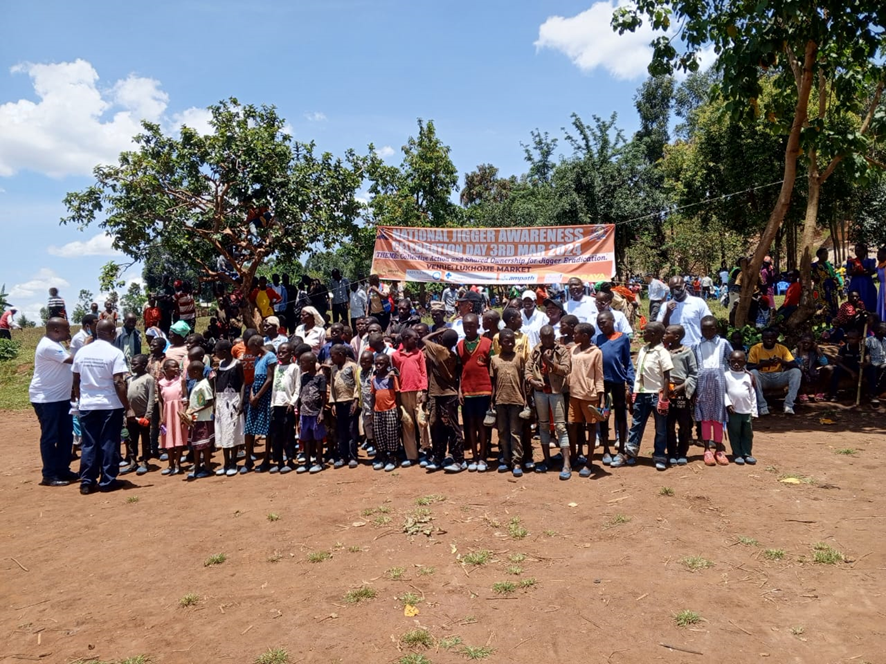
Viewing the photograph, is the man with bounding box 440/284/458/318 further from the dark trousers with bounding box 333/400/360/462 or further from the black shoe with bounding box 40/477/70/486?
the black shoe with bounding box 40/477/70/486

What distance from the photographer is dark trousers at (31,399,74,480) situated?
23.5ft

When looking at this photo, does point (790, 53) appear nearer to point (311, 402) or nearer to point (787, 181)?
point (787, 181)

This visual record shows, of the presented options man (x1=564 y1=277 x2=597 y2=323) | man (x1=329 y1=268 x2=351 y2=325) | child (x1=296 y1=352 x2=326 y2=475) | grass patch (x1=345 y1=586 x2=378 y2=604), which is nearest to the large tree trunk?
man (x1=564 y1=277 x2=597 y2=323)

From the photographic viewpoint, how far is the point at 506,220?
28984mm

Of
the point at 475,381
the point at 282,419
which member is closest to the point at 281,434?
the point at 282,419

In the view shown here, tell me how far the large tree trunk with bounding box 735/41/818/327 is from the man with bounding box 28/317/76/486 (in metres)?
9.89

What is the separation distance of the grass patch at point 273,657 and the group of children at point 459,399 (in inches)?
136

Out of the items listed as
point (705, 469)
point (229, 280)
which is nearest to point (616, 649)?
point (705, 469)

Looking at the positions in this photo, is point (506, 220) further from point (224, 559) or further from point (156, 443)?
point (224, 559)

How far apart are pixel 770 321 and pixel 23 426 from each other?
1386 centimetres

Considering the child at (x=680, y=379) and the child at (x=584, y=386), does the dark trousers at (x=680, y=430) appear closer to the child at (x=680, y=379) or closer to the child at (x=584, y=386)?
the child at (x=680, y=379)

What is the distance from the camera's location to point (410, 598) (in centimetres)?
415

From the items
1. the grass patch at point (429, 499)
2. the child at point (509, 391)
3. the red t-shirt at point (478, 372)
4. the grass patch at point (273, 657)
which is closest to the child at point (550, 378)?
the child at point (509, 391)

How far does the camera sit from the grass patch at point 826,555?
4398 millimetres
